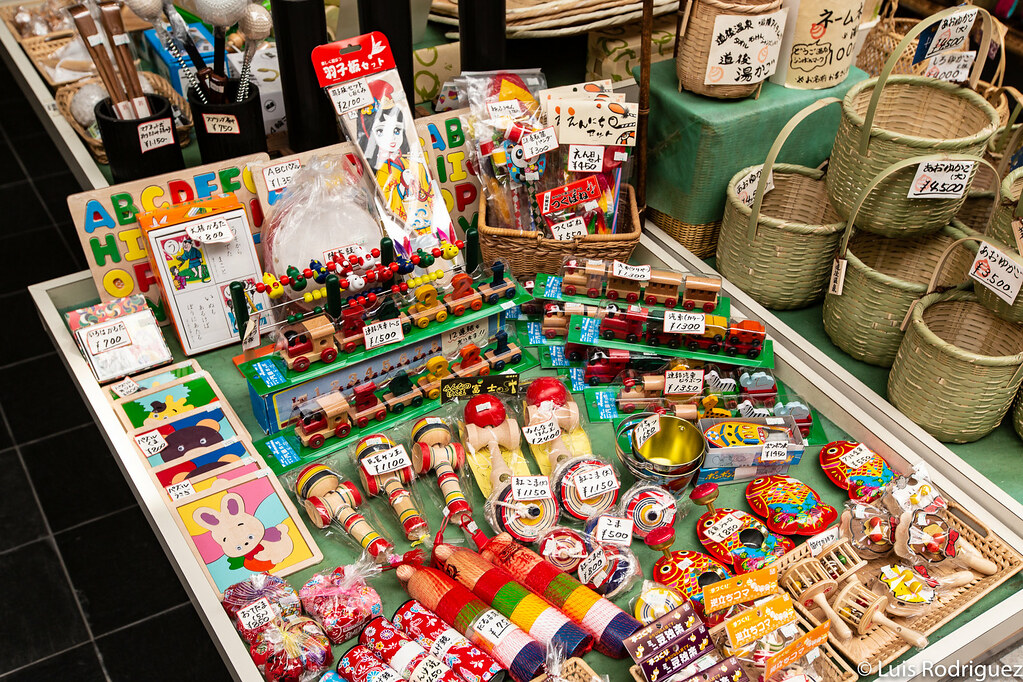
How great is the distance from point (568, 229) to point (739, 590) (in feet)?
3.93

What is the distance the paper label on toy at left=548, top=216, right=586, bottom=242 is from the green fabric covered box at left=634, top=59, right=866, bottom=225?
40 centimetres

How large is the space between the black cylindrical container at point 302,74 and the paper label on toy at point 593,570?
1473 mm

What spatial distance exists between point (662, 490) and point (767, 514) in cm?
26

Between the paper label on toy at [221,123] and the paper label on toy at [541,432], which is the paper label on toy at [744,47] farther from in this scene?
the paper label on toy at [221,123]

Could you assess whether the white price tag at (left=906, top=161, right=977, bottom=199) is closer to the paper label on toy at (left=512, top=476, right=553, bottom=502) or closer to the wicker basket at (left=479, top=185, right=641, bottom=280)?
the wicker basket at (left=479, top=185, right=641, bottom=280)

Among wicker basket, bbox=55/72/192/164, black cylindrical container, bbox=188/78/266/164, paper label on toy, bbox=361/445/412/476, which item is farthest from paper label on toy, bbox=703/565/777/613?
wicker basket, bbox=55/72/192/164

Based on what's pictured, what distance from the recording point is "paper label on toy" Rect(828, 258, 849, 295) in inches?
92.7

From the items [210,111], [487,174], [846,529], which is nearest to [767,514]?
[846,529]

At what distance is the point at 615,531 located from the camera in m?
1.93

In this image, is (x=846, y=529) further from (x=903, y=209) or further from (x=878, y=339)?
(x=903, y=209)

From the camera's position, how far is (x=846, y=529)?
2.02 metres

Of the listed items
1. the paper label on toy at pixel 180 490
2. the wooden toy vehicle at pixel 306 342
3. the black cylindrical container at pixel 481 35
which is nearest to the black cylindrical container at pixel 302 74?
the black cylindrical container at pixel 481 35

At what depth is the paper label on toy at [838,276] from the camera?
2355 mm

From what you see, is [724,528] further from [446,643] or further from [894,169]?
[894,169]
